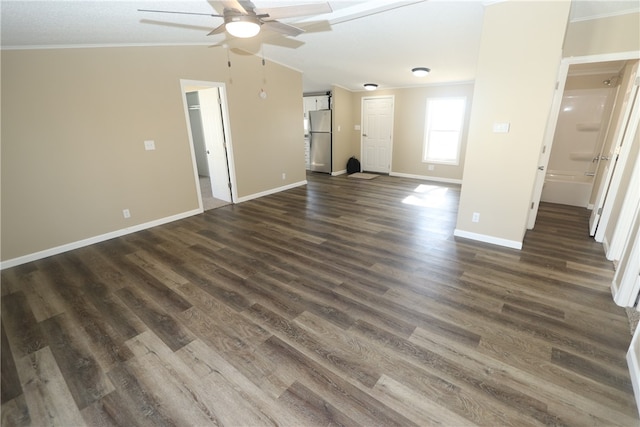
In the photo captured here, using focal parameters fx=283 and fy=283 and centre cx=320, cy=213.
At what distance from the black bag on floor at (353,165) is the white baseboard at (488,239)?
15.8 feet

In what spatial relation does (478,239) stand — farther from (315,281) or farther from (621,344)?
(315,281)

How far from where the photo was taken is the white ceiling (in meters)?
2.55

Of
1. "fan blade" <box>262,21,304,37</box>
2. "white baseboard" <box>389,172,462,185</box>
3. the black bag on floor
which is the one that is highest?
"fan blade" <box>262,21,304,37</box>

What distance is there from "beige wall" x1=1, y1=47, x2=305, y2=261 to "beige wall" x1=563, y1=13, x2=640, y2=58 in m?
4.61

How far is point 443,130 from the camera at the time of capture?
7008 mm

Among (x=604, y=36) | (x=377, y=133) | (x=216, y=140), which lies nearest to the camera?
(x=604, y=36)

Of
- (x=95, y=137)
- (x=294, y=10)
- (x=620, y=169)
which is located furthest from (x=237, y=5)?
(x=620, y=169)

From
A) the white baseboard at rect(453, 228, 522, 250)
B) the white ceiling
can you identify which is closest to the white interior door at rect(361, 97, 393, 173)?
the white ceiling

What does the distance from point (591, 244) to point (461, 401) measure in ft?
10.6

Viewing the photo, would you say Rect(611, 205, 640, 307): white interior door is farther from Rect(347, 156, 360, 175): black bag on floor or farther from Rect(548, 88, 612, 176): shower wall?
Rect(347, 156, 360, 175): black bag on floor

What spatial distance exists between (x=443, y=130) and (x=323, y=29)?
451 centimetres

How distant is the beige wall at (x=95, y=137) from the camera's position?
10.1ft

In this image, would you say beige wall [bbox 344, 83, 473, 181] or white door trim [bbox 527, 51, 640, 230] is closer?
white door trim [bbox 527, 51, 640, 230]

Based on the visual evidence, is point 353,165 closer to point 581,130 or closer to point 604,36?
point 581,130
